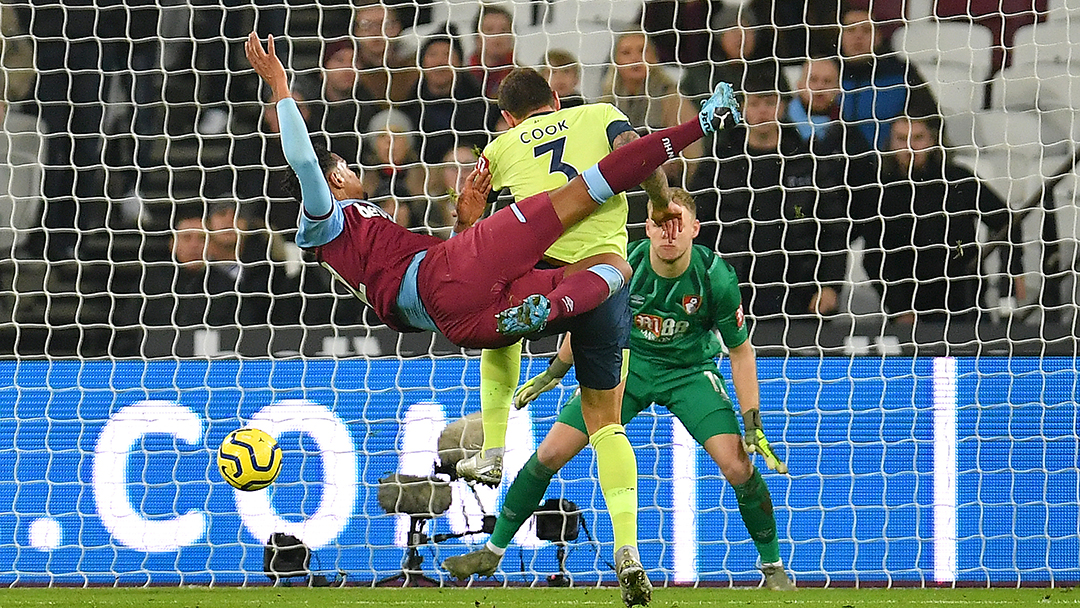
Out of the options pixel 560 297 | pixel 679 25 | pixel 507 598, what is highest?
pixel 679 25

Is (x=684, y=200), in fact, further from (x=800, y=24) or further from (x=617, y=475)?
(x=800, y=24)

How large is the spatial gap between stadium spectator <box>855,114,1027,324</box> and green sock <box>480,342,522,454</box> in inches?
91.9

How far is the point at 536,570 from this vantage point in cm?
655

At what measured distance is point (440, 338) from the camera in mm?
6844

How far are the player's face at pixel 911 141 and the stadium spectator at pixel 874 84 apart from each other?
0.18ft

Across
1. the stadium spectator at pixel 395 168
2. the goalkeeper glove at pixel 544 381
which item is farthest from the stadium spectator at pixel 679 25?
the goalkeeper glove at pixel 544 381

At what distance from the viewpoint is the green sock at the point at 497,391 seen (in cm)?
531

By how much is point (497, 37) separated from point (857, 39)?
6.20 ft

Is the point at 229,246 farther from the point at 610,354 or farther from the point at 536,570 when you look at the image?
the point at 610,354

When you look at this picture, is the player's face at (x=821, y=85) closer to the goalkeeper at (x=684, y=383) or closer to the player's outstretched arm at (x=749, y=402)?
the goalkeeper at (x=684, y=383)

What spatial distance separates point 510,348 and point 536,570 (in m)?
1.62

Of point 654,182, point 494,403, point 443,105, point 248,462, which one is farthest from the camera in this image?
point 443,105

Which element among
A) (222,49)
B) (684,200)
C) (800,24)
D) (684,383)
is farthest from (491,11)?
(684,383)

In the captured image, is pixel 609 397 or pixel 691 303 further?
pixel 691 303
